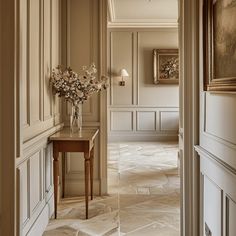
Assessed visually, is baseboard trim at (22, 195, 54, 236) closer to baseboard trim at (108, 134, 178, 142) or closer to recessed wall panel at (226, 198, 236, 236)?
recessed wall panel at (226, 198, 236, 236)

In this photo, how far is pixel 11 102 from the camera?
6.68 feet

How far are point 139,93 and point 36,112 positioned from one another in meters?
6.74

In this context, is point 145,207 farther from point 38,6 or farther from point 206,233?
point 38,6

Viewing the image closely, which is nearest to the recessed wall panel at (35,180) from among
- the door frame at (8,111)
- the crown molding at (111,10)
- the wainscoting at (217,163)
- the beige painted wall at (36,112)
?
the beige painted wall at (36,112)

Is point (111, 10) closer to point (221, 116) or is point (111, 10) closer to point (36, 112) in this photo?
point (36, 112)

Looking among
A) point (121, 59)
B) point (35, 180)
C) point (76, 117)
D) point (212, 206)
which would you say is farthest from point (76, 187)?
point (121, 59)

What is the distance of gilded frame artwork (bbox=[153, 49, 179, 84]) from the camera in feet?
30.9

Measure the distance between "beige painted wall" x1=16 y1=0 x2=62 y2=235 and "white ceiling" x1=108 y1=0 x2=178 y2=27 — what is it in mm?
3823

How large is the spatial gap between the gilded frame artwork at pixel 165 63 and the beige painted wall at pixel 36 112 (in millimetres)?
5650

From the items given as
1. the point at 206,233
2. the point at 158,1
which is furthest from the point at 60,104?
the point at 158,1

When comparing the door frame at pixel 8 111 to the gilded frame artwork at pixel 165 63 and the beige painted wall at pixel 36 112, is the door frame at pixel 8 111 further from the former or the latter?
the gilded frame artwork at pixel 165 63

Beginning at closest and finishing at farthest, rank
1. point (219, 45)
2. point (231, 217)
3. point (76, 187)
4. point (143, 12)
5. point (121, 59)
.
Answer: point (231, 217)
point (219, 45)
point (76, 187)
point (143, 12)
point (121, 59)

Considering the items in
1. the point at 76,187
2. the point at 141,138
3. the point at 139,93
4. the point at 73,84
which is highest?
the point at 139,93

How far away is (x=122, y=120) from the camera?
9.64 metres
